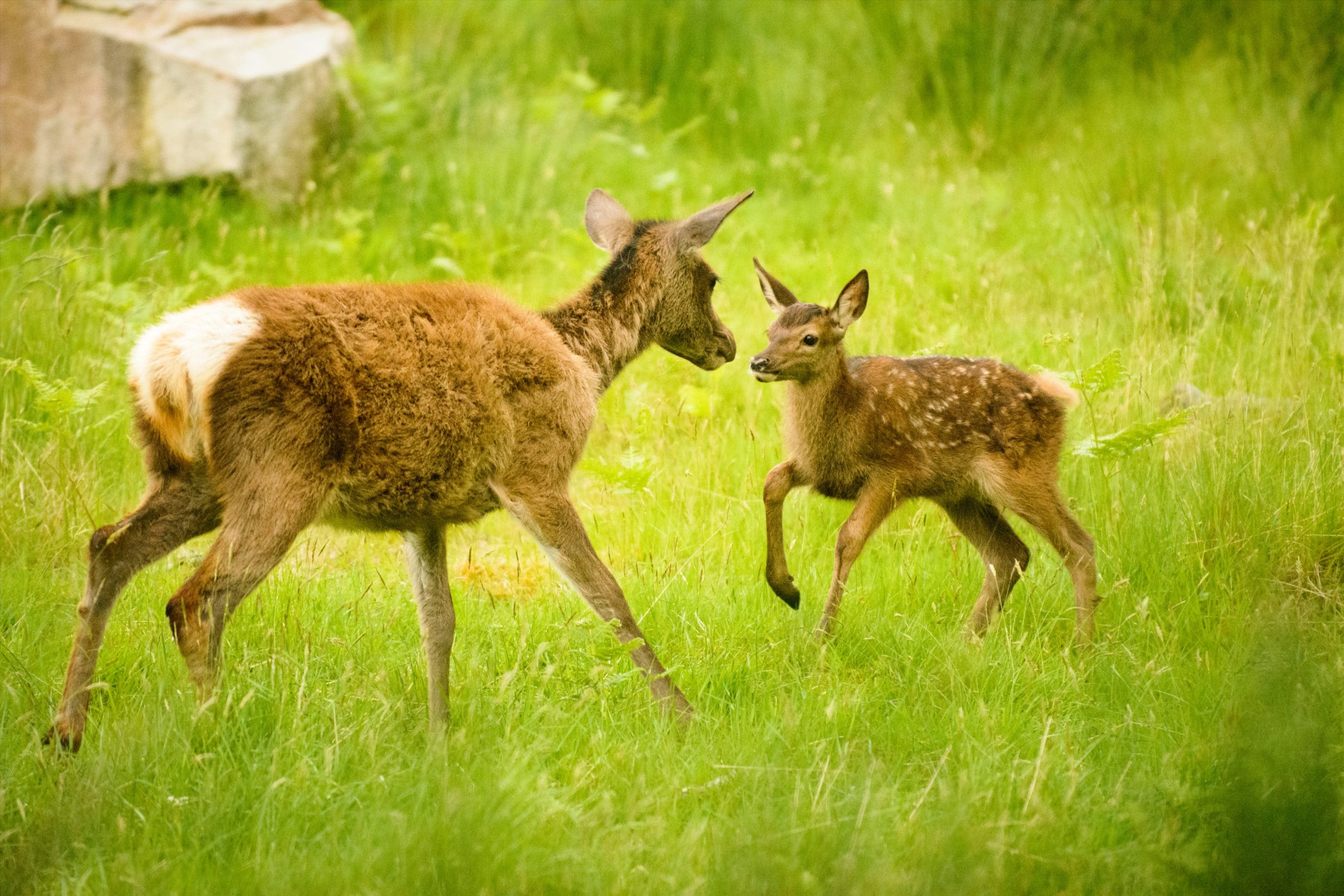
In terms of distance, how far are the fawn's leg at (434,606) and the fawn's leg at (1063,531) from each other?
2287mm

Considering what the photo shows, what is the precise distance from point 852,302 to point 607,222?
1110 mm

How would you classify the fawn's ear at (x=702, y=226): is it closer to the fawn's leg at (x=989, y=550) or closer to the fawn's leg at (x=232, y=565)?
the fawn's leg at (x=989, y=550)

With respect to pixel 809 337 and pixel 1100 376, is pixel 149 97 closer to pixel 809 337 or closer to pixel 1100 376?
pixel 809 337

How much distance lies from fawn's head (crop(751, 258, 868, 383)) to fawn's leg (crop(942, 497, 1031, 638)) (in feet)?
2.81

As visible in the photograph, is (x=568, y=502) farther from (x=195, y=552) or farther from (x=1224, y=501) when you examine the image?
(x=1224, y=501)

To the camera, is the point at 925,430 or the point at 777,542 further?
the point at 925,430

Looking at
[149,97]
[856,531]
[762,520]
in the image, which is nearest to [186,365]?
[856,531]

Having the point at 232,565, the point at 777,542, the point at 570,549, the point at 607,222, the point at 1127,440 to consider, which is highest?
→ the point at 607,222

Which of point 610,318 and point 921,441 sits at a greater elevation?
point 610,318

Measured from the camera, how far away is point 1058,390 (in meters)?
5.71

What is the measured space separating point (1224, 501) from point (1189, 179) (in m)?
4.68

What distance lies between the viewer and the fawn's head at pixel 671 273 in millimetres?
5547

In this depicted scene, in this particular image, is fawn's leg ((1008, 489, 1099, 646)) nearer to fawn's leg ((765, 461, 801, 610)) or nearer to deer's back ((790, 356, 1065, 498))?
deer's back ((790, 356, 1065, 498))

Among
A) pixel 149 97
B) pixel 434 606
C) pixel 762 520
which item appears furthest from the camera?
pixel 149 97
